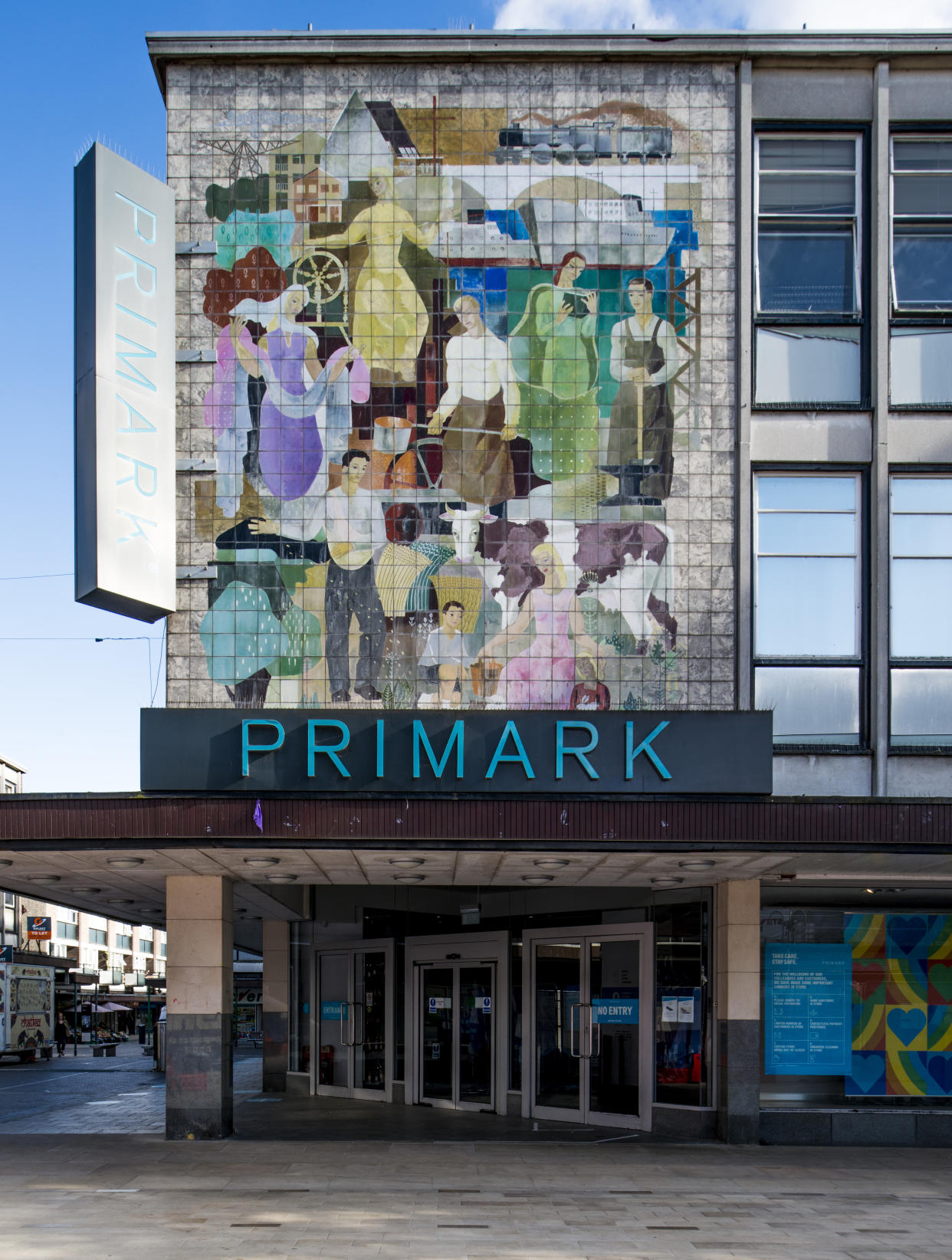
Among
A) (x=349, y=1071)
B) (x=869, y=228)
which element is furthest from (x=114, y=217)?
(x=349, y=1071)

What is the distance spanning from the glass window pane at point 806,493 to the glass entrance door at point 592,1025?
5.83 metres

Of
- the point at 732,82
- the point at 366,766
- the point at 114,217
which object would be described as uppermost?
the point at 732,82

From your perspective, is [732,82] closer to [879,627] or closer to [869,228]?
[869,228]

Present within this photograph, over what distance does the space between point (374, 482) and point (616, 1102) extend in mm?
8776

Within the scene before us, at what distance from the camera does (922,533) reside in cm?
1508

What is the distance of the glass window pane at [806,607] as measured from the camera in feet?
49.1

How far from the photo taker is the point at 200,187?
15000 millimetres

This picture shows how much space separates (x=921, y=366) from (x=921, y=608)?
2.92m

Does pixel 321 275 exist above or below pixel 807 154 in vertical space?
below

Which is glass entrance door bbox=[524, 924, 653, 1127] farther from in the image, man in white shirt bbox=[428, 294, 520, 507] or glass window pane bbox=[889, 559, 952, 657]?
man in white shirt bbox=[428, 294, 520, 507]

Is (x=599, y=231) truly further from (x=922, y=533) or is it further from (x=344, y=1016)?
(x=344, y=1016)

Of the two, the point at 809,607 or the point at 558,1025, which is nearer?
the point at 809,607

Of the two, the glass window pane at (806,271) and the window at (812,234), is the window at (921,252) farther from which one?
the glass window pane at (806,271)

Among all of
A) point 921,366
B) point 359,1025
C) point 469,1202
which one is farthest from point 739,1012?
point 359,1025
